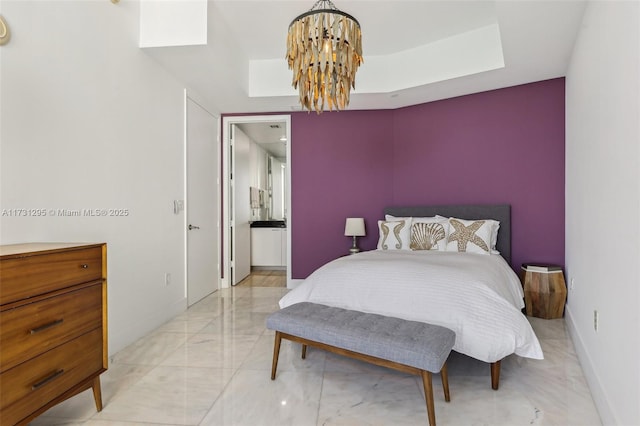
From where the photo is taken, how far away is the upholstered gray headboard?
3898 millimetres

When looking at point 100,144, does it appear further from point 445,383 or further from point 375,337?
point 445,383

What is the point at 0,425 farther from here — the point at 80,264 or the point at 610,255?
the point at 610,255

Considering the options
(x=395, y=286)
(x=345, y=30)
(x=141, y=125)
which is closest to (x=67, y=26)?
(x=141, y=125)

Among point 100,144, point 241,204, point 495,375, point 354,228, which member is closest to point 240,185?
point 241,204

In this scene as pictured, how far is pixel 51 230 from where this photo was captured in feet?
6.95

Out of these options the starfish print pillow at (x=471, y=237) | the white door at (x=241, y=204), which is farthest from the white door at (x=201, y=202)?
the starfish print pillow at (x=471, y=237)

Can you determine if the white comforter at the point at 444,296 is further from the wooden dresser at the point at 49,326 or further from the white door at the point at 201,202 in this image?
the white door at the point at 201,202

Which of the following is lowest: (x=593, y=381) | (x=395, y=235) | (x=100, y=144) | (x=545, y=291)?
(x=593, y=381)

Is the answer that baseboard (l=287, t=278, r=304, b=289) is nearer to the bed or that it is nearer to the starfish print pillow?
the bed

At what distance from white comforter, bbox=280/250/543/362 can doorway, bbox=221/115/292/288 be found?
2.28 m

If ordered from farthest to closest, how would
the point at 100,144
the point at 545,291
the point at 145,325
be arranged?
1. the point at 545,291
2. the point at 145,325
3. the point at 100,144

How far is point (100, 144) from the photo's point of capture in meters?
2.54

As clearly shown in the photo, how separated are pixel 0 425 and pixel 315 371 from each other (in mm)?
1578

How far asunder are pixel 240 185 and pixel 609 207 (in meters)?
4.48
